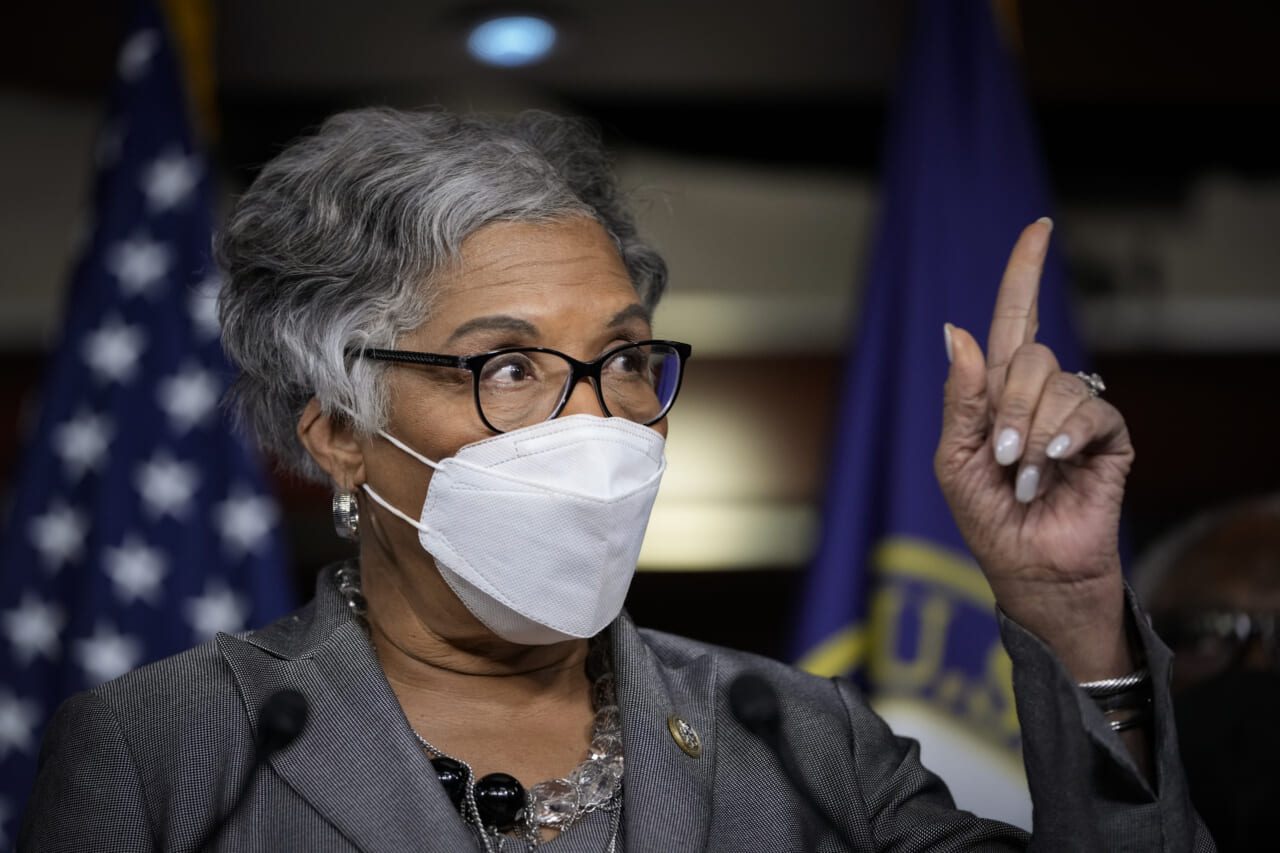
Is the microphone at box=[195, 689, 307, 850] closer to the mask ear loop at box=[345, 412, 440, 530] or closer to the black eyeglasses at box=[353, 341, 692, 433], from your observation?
the mask ear loop at box=[345, 412, 440, 530]

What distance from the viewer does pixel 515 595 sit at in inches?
65.3

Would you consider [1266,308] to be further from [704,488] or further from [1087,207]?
[704,488]

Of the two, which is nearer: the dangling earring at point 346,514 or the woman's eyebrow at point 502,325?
the woman's eyebrow at point 502,325

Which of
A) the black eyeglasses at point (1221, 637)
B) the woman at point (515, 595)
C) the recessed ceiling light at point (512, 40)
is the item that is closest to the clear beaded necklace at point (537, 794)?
the woman at point (515, 595)

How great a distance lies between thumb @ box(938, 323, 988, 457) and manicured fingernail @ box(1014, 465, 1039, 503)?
0.08 metres

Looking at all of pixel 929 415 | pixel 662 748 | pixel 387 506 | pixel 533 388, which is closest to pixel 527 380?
pixel 533 388

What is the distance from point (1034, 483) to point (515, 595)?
625 mm

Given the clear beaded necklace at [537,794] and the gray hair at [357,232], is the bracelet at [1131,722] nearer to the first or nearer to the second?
the clear beaded necklace at [537,794]

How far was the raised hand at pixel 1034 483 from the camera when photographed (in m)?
1.47

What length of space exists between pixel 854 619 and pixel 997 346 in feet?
5.94

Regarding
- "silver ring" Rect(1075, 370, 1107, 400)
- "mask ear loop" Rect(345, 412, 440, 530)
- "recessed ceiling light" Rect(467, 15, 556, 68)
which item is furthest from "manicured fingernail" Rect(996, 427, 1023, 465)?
"recessed ceiling light" Rect(467, 15, 556, 68)

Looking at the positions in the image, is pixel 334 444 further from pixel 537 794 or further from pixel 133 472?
pixel 133 472

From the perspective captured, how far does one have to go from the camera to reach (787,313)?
5.37 metres

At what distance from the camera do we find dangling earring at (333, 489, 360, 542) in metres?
1.85
